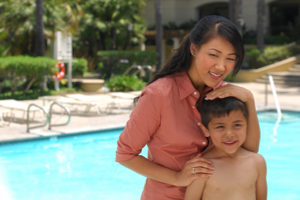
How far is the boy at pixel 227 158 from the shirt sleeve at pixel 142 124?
225 mm

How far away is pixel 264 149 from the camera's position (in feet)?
31.0

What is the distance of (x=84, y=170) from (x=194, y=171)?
20.0 feet

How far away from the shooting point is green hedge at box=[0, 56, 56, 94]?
14.6 metres

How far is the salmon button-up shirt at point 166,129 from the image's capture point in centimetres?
195

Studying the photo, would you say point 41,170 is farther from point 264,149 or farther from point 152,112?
point 152,112

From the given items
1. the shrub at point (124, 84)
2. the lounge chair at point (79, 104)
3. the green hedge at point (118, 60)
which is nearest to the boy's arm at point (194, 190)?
the lounge chair at point (79, 104)

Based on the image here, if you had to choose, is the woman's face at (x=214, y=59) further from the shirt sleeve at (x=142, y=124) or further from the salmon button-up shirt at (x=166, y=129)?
the shirt sleeve at (x=142, y=124)

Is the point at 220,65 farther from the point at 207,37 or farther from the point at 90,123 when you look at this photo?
the point at 90,123

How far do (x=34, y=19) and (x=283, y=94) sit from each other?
362 inches

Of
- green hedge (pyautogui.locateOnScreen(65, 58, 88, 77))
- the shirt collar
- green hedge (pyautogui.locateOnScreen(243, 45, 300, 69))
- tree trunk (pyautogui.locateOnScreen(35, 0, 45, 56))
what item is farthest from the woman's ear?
green hedge (pyautogui.locateOnScreen(243, 45, 300, 69))

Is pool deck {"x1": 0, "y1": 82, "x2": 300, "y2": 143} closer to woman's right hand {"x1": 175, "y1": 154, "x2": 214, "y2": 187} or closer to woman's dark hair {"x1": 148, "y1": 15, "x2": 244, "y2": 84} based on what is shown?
woman's dark hair {"x1": 148, "y1": 15, "x2": 244, "y2": 84}

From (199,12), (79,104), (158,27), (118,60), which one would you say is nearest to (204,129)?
(79,104)

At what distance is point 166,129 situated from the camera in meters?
1.97

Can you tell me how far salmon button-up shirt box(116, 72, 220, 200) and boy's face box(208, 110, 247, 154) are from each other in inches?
2.2
